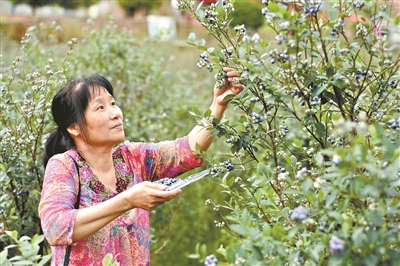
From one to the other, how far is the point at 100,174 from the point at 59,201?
292 millimetres

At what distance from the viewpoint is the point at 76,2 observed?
2189 cm

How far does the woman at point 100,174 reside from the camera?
1.98 metres

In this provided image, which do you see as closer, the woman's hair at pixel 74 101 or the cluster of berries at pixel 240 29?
the cluster of berries at pixel 240 29

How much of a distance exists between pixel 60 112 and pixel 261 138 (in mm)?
864

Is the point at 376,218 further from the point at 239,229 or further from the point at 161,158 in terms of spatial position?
the point at 161,158

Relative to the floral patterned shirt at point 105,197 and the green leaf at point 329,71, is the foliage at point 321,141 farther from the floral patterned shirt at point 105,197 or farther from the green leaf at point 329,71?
the floral patterned shirt at point 105,197

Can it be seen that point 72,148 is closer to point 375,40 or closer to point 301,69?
point 301,69

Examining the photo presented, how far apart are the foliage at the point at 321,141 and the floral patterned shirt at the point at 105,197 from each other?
1.22 feet

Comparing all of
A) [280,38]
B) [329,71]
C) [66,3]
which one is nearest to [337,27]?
[329,71]

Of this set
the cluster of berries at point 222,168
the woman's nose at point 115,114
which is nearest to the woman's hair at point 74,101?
the woman's nose at point 115,114

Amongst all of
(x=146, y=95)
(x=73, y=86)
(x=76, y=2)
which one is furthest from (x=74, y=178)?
(x=76, y=2)

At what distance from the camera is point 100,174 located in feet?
7.57

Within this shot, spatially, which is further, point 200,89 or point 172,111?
point 200,89

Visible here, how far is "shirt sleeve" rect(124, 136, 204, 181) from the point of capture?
245 centimetres
